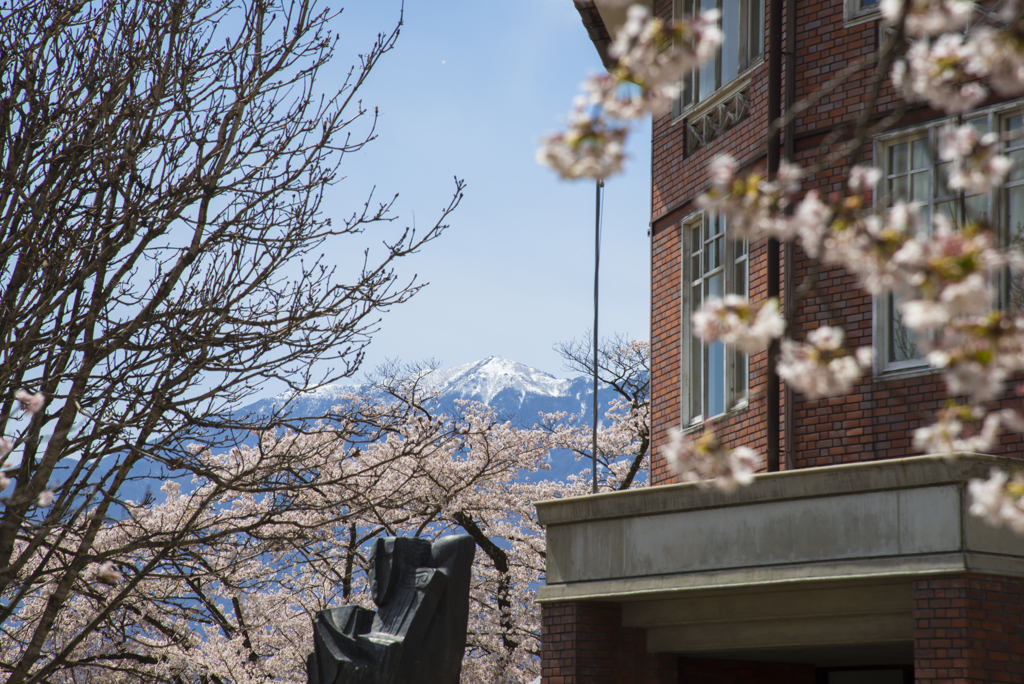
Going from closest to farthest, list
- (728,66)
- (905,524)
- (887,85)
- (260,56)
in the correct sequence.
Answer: (905,524), (260,56), (887,85), (728,66)

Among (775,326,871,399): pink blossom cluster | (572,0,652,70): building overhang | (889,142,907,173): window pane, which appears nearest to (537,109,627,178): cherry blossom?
(775,326,871,399): pink blossom cluster

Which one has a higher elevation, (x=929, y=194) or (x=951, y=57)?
(x=929, y=194)

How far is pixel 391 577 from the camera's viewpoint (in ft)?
33.3

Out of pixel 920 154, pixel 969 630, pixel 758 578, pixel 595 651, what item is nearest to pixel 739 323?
pixel 969 630

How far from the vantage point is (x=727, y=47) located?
13.3 meters

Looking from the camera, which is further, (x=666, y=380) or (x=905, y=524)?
(x=666, y=380)

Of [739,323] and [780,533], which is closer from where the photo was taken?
[739,323]

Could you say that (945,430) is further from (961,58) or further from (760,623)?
(760,623)

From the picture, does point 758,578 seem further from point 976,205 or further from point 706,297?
point 976,205

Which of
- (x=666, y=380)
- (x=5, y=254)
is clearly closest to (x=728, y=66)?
(x=666, y=380)

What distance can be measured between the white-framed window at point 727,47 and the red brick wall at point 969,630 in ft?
20.1

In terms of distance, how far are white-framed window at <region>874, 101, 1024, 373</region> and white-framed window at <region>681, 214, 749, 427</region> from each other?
1.71 m

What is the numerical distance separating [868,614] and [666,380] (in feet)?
13.7

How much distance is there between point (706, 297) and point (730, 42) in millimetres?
2980
